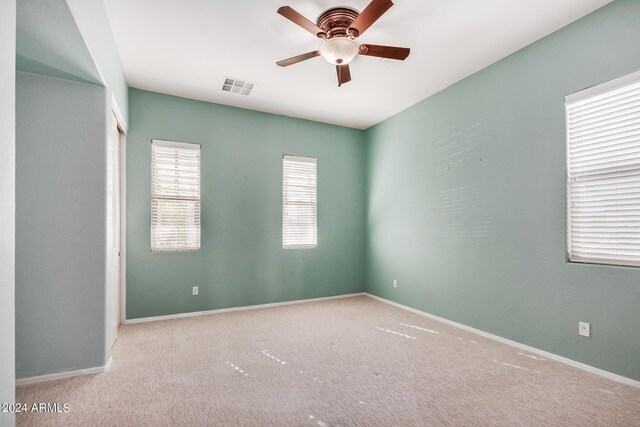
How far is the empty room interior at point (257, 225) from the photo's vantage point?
89.4 inches

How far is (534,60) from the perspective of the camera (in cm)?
319

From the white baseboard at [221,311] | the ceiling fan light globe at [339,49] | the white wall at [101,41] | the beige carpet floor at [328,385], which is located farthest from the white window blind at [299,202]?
the ceiling fan light globe at [339,49]

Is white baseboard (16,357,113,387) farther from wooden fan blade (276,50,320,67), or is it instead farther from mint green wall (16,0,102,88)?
wooden fan blade (276,50,320,67)

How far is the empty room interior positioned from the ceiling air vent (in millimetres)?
59

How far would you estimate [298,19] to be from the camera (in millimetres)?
2402

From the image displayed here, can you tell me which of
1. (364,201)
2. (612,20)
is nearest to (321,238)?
(364,201)

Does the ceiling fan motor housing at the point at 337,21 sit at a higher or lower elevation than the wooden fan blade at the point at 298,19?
higher

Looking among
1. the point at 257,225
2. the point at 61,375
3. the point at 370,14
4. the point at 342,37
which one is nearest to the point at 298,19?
the point at 342,37

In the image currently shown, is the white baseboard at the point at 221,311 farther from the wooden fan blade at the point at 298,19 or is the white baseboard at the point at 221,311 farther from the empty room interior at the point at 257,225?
the wooden fan blade at the point at 298,19

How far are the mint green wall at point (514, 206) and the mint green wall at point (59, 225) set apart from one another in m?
3.73

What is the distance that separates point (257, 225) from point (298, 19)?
3081 mm

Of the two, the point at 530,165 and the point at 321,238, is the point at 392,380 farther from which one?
the point at 321,238

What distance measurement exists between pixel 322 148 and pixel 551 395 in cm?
428

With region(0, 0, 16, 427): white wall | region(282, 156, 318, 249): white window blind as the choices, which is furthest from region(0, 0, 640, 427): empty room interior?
region(282, 156, 318, 249): white window blind
